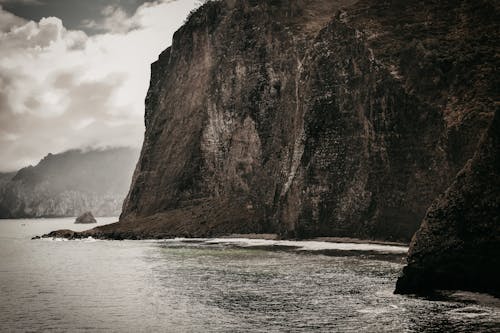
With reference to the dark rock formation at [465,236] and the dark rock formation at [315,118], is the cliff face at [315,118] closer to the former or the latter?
the dark rock formation at [315,118]

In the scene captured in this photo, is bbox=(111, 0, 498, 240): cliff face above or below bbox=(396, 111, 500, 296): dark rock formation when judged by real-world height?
above

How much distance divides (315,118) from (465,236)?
174 ft

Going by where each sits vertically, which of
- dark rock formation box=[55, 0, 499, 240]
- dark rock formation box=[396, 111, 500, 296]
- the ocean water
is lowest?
the ocean water

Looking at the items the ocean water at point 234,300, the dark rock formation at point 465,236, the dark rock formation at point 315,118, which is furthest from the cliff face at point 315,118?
the dark rock formation at point 465,236

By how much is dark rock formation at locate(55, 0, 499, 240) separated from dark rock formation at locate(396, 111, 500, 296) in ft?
104

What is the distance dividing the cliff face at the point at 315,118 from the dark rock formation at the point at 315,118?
0.20m

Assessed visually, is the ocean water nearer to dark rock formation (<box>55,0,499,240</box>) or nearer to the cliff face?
the cliff face

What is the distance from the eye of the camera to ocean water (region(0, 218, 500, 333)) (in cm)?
2150

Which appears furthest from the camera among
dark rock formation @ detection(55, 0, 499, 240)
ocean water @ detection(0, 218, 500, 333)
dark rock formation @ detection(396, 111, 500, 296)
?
dark rock formation @ detection(55, 0, 499, 240)

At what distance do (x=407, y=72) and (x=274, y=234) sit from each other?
3212 centimetres

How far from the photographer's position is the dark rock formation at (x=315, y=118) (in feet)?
203

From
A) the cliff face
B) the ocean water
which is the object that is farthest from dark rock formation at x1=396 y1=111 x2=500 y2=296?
the cliff face

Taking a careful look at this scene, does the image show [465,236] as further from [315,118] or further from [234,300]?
[315,118]

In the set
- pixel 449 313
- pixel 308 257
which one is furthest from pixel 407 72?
pixel 449 313
